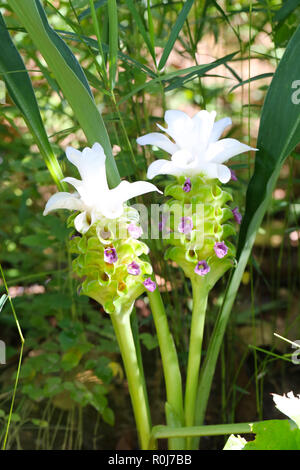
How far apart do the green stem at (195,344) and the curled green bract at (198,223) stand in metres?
0.04

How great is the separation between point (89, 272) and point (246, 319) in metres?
0.65

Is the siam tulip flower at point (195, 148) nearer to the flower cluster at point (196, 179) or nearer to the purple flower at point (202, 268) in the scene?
the flower cluster at point (196, 179)

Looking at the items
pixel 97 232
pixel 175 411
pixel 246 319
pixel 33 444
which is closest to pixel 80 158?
pixel 97 232

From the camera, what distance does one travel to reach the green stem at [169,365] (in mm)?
685

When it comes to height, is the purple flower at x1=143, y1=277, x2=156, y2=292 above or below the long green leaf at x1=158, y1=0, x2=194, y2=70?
below

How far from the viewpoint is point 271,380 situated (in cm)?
104

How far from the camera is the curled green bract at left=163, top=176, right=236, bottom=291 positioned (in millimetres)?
618

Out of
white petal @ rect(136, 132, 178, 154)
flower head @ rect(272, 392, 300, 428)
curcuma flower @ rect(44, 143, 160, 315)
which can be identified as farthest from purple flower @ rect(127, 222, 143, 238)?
flower head @ rect(272, 392, 300, 428)

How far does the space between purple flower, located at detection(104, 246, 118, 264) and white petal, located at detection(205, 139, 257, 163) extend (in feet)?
0.51

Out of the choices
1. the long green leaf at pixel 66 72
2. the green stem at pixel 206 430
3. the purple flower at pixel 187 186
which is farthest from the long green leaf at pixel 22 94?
the green stem at pixel 206 430

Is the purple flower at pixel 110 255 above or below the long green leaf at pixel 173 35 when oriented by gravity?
below

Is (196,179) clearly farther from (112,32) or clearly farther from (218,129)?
Result: (112,32)

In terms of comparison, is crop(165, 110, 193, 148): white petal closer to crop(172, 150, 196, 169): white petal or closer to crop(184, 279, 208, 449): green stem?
crop(172, 150, 196, 169): white petal

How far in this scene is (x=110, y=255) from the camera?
588mm
